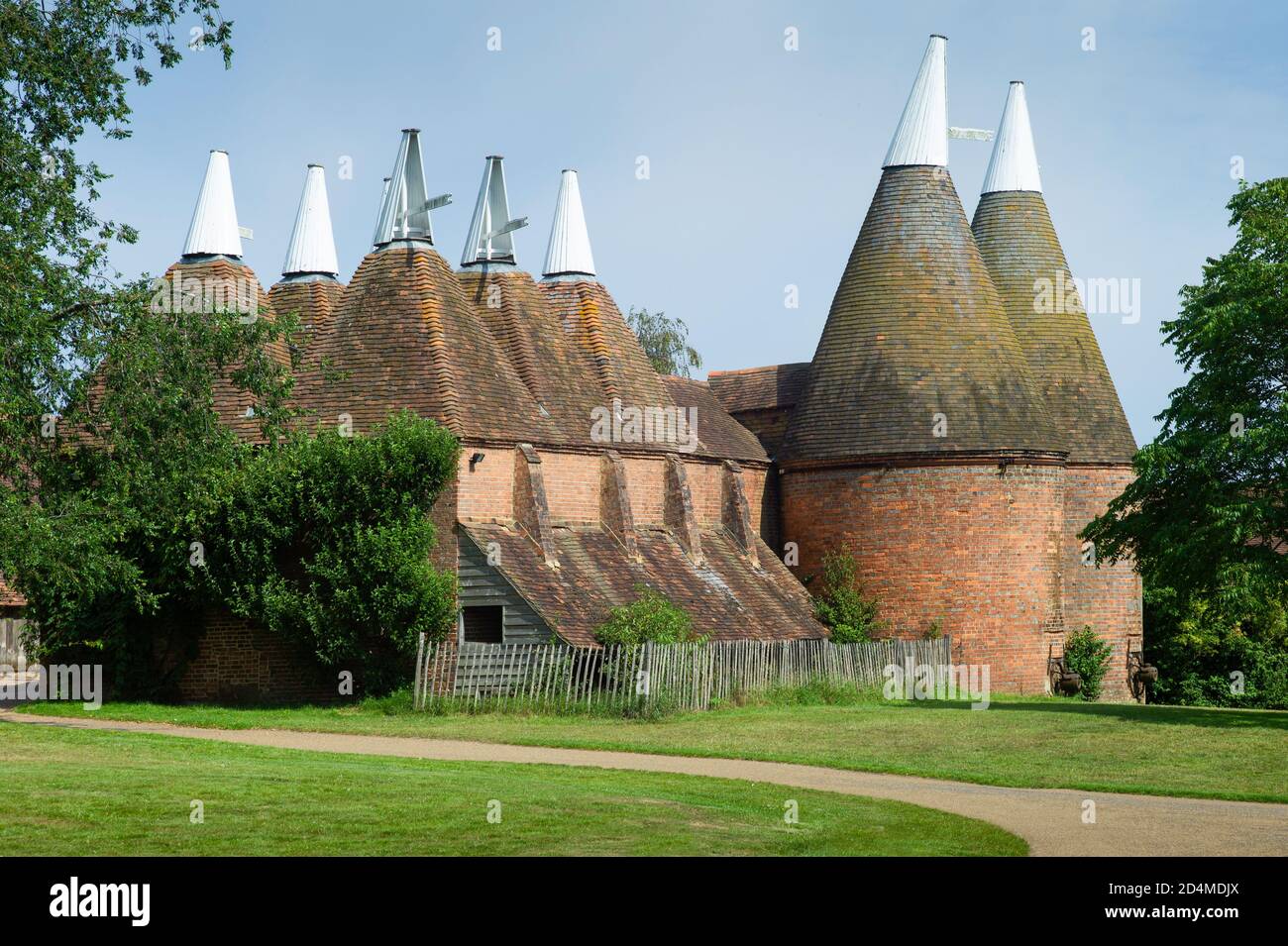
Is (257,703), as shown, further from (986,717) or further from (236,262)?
(986,717)

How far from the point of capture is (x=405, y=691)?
27812 mm

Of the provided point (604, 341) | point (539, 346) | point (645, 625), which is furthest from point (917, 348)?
point (645, 625)

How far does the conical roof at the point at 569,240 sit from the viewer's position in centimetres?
3809

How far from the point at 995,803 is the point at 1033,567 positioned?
66.6 feet

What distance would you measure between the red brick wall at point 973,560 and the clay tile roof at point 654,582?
2174 mm

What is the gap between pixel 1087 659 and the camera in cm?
3697

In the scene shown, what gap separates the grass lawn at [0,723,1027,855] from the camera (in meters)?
11.9

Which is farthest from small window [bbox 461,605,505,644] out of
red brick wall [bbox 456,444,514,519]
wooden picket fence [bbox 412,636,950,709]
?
red brick wall [bbox 456,444,514,519]

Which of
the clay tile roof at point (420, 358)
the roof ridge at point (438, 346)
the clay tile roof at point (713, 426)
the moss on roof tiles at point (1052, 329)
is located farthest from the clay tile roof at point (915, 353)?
the roof ridge at point (438, 346)

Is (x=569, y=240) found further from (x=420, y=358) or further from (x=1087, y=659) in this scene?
(x=1087, y=659)

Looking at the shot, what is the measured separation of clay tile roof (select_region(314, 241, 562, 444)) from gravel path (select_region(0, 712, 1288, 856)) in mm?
8193

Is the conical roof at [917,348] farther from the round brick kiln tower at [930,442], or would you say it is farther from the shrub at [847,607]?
the shrub at [847,607]

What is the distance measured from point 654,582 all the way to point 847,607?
5917 mm
